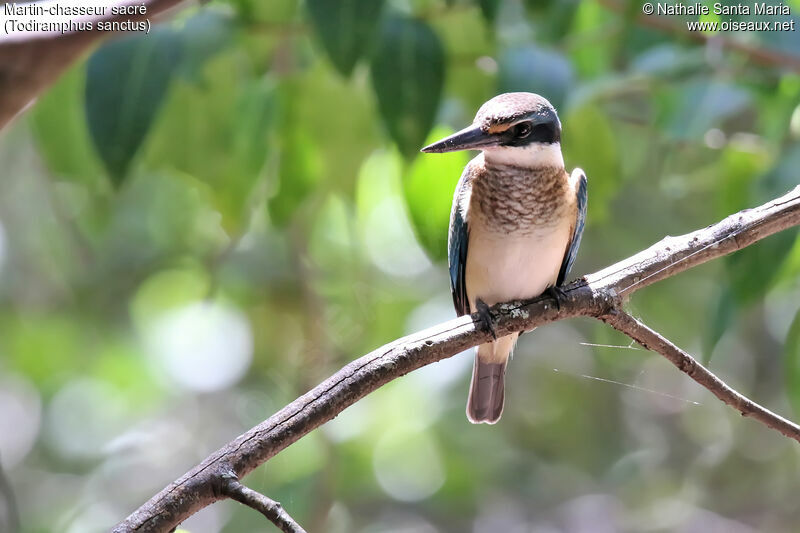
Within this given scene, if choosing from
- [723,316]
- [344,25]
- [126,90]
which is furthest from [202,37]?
[723,316]

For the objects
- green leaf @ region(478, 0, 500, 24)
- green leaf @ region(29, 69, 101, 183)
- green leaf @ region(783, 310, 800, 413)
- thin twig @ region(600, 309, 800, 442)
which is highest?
green leaf @ region(29, 69, 101, 183)

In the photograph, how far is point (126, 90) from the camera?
223 cm

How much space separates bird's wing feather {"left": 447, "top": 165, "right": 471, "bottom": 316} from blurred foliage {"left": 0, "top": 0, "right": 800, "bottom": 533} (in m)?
0.05

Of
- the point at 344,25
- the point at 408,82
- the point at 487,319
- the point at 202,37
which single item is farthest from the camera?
the point at 202,37

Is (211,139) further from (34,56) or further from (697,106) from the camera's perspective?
(697,106)

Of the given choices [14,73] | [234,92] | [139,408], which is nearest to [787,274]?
[234,92]

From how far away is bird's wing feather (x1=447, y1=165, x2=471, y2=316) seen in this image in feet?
8.12

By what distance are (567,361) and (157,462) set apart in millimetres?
2272

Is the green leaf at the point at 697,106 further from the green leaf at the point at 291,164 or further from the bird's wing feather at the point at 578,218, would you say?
the green leaf at the point at 291,164

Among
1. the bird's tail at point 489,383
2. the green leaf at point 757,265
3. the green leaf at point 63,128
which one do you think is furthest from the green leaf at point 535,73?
the green leaf at point 63,128

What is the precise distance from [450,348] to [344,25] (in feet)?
2.87

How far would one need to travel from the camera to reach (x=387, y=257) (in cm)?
455

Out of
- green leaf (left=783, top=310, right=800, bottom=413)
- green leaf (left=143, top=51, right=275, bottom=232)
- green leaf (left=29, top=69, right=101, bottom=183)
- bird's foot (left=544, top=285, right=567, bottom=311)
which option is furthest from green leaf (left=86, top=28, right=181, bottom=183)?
green leaf (left=783, top=310, right=800, bottom=413)

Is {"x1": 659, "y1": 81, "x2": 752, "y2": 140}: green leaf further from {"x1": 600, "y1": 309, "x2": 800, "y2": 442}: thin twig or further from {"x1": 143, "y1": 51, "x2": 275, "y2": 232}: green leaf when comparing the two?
{"x1": 143, "y1": 51, "x2": 275, "y2": 232}: green leaf
